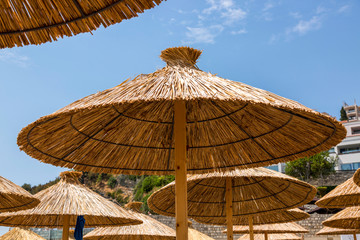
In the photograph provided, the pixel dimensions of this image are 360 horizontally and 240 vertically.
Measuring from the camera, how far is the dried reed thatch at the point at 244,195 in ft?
18.2

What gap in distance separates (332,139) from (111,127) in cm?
186

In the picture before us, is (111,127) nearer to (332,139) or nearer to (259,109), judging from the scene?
(259,109)

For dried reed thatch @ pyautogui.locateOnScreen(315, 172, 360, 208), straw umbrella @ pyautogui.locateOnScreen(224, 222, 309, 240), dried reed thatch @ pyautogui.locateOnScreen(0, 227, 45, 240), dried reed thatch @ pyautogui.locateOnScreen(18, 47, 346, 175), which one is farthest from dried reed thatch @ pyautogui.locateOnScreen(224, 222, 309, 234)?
dried reed thatch @ pyautogui.locateOnScreen(18, 47, 346, 175)

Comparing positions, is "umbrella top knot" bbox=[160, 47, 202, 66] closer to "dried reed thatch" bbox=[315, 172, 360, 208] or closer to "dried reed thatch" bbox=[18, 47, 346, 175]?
"dried reed thatch" bbox=[18, 47, 346, 175]

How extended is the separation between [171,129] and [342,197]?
406cm

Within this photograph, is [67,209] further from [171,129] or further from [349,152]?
[349,152]

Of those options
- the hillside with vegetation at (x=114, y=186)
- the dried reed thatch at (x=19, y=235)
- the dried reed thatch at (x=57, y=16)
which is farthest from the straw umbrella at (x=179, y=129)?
the hillside with vegetation at (x=114, y=186)

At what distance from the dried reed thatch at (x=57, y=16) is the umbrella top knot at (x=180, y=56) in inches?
49.4

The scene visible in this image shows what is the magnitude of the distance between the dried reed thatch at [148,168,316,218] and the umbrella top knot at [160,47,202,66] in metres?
2.47

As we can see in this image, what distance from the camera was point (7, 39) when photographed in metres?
1.85

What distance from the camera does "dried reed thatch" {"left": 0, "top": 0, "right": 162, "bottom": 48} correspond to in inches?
66.5

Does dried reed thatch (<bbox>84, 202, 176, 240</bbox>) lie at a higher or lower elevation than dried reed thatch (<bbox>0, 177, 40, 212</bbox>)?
lower

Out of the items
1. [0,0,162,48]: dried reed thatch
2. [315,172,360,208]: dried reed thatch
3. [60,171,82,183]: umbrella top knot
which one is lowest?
[315,172,360,208]: dried reed thatch

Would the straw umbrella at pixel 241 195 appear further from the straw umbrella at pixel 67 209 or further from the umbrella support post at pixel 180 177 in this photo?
the umbrella support post at pixel 180 177
